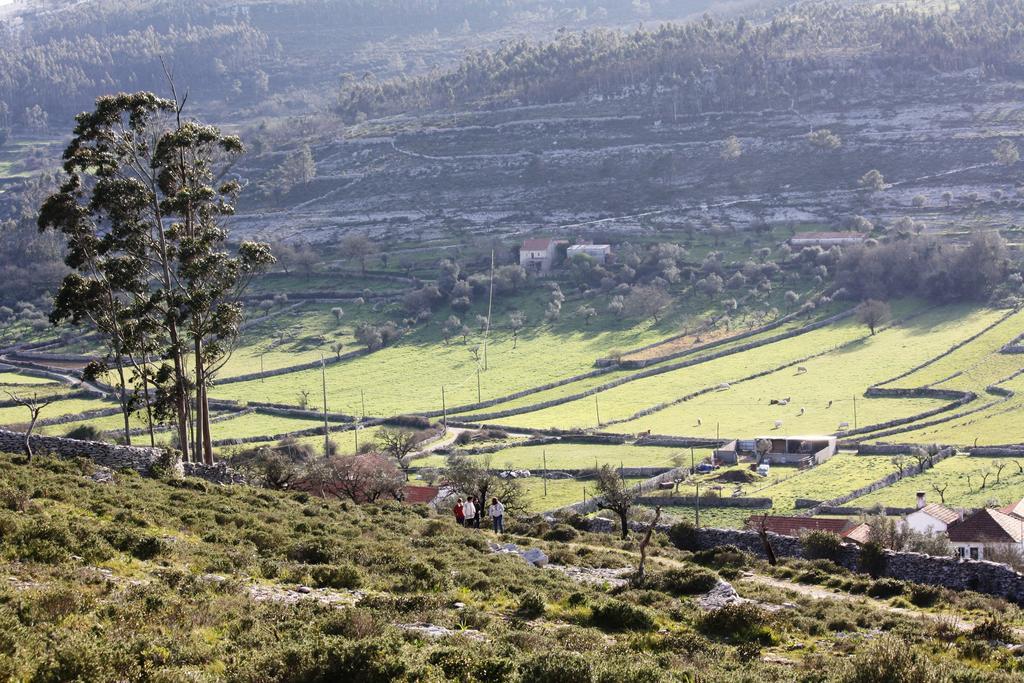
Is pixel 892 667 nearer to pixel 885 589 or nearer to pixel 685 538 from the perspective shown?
pixel 885 589

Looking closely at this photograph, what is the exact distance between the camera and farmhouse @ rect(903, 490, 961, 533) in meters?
45.4

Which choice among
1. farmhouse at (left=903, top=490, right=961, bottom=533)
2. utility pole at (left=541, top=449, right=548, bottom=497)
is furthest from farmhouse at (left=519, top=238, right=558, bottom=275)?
farmhouse at (left=903, top=490, right=961, bottom=533)

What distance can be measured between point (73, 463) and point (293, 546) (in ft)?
25.0

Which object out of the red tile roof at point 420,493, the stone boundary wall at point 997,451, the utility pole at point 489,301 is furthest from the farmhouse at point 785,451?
the utility pole at point 489,301

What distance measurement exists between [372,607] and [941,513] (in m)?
33.3

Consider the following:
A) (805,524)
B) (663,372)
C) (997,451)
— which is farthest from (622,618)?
(663,372)

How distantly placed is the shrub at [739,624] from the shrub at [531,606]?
2.44 m

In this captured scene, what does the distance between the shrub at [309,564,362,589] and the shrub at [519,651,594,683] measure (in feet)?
22.0

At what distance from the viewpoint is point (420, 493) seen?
5072cm

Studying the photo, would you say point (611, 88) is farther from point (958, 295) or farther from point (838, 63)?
A: point (958, 295)

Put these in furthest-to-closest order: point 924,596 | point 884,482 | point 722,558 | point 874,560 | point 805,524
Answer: point 884,482
point 805,524
point 722,558
point 874,560
point 924,596

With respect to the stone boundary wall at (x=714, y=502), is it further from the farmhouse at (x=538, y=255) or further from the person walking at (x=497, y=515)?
the farmhouse at (x=538, y=255)

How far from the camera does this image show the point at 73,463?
2897 centimetres

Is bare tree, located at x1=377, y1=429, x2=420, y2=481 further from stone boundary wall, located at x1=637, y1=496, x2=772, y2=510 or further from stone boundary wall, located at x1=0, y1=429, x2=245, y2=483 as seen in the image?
stone boundary wall, located at x1=0, y1=429, x2=245, y2=483
